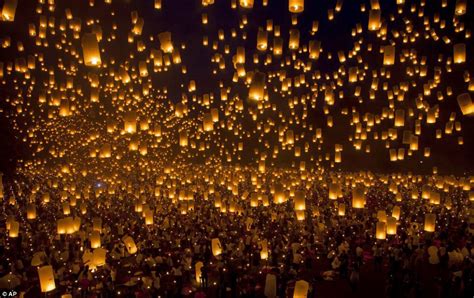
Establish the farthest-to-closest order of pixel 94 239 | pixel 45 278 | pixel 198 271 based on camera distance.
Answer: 1. pixel 94 239
2. pixel 198 271
3. pixel 45 278

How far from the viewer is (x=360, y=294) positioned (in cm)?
979

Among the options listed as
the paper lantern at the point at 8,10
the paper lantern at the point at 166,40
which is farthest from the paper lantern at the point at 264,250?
the paper lantern at the point at 8,10

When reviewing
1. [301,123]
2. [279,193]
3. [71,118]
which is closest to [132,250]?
[279,193]

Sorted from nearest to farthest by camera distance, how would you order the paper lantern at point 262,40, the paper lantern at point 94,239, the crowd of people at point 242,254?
the paper lantern at point 262,40
the crowd of people at point 242,254
the paper lantern at point 94,239

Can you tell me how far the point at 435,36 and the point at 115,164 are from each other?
26.0m

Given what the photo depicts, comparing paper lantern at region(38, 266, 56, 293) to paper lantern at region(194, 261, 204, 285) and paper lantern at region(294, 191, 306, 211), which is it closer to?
paper lantern at region(194, 261, 204, 285)

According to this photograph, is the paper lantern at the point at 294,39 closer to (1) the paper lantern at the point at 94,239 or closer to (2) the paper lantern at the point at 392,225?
(2) the paper lantern at the point at 392,225

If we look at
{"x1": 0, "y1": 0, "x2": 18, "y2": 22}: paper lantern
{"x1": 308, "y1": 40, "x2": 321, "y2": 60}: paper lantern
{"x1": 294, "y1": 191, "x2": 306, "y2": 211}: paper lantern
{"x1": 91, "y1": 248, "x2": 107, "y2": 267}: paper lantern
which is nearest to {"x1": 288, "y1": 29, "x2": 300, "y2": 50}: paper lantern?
{"x1": 308, "y1": 40, "x2": 321, "y2": 60}: paper lantern

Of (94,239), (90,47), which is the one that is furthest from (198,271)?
(90,47)

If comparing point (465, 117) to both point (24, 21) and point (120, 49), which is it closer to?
point (120, 49)

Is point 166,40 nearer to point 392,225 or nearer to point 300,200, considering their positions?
point 300,200

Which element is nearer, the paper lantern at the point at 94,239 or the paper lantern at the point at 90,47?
the paper lantern at the point at 90,47

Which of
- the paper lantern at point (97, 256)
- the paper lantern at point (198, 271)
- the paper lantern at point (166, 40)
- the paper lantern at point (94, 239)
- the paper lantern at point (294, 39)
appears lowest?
the paper lantern at point (198, 271)

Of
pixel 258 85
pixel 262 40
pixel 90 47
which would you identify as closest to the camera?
pixel 90 47
